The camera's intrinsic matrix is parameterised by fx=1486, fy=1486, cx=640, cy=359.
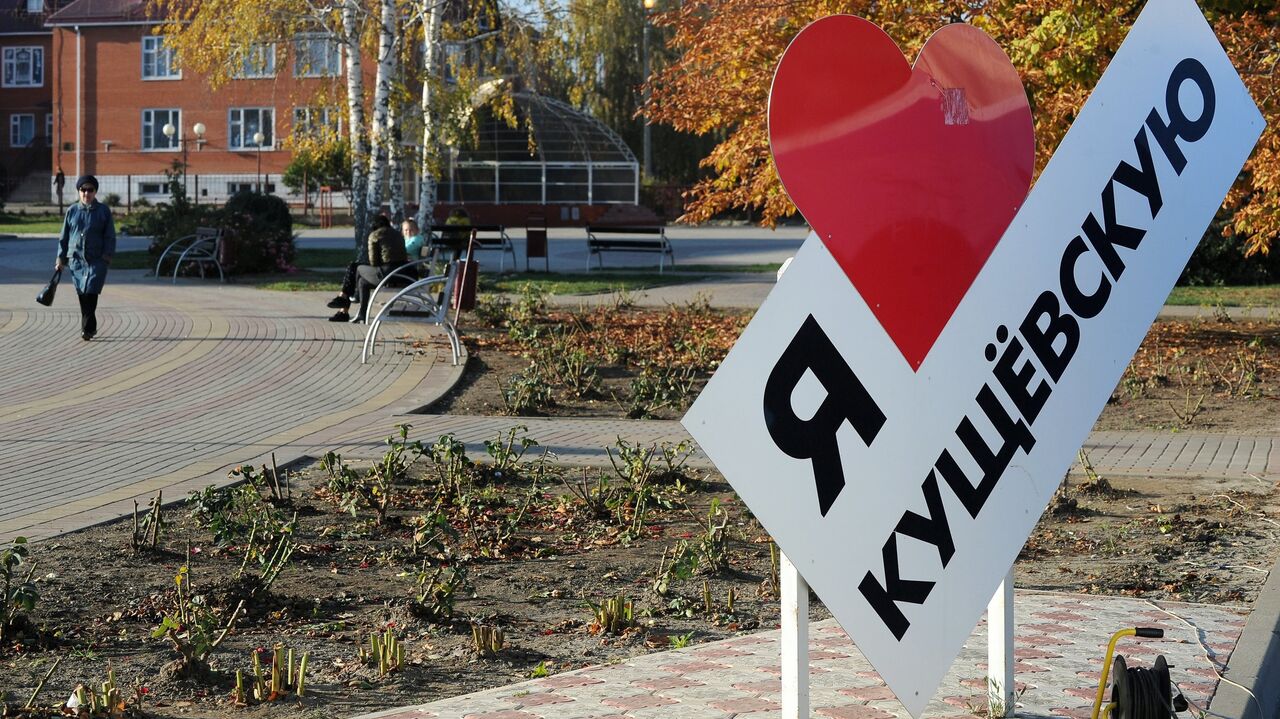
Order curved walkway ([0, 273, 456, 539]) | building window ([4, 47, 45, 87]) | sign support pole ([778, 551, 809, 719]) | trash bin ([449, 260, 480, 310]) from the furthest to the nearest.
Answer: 1. building window ([4, 47, 45, 87])
2. trash bin ([449, 260, 480, 310])
3. curved walkway ([0, 273, 456, 539])
4. sign support pole ([778, 551, 809, 719])

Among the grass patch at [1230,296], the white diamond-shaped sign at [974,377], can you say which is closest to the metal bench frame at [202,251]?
the grass patch at [1230,296]

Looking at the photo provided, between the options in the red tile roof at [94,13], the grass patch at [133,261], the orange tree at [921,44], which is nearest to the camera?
the orange tree at [921,44]

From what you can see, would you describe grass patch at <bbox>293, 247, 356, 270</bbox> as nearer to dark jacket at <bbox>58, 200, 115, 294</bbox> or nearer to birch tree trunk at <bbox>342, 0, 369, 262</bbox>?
birch tree trunk at <bbox>342, 0, 369, 262</bbox>

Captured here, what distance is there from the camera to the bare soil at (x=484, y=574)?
4988mm

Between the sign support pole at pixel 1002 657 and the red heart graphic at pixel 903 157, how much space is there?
106 centimetres

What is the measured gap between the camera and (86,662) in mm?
5039

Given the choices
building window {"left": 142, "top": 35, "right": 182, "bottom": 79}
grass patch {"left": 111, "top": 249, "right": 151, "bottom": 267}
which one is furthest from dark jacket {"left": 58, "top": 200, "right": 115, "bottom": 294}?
building window {"left": 142, "top": 35, "right": 182, "bottom": 79}

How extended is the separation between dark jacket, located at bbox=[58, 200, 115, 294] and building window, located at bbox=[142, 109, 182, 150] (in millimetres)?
46263

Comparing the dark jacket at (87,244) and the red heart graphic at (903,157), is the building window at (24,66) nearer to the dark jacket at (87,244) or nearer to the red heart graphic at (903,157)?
the dark jacket at (87,244)

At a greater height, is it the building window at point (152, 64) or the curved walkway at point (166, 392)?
the building window at point (152, 64)

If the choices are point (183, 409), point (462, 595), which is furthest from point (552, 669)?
point (183, 409)

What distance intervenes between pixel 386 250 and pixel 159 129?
46426 millimetres

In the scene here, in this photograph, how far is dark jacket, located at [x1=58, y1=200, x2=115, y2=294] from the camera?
1424 centimetres

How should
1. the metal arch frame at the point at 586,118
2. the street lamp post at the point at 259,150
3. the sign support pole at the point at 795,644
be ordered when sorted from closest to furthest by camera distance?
the sign support pole at the point at 795,644 < the metal arch frame at the point at 586,118 < the street lamp post at the point at 259,150
